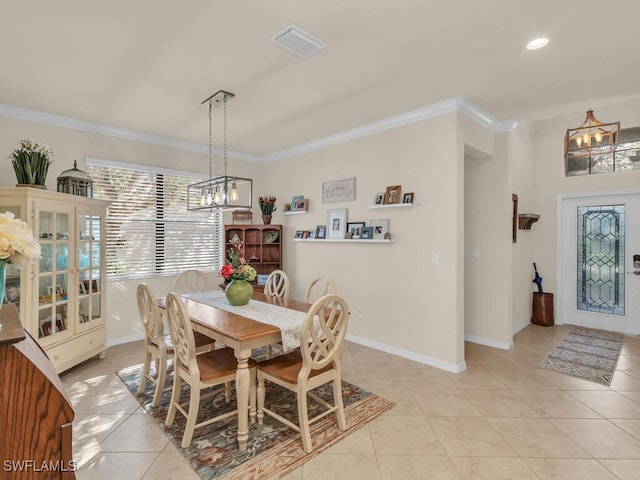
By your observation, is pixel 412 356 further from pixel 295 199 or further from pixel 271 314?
pixel 295 199

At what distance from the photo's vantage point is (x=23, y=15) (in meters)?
2.09

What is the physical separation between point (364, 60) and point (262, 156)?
3374 millimetres

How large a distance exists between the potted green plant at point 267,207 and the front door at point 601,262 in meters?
4.43

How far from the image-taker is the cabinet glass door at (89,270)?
11.6 ft

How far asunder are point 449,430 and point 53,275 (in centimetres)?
375

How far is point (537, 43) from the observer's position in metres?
2.40

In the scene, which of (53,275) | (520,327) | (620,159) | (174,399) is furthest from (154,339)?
(620,159)

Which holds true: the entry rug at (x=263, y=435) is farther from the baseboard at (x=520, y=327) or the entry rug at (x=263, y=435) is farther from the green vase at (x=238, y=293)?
the baseboard at (x=520, y=327)

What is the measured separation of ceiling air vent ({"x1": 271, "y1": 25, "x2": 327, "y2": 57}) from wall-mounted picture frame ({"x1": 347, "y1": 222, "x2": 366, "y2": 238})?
2215 millimetres

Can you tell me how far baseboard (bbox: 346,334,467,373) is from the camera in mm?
3477

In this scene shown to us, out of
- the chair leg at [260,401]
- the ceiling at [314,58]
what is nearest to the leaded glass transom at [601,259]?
the ceiling at [314,58]

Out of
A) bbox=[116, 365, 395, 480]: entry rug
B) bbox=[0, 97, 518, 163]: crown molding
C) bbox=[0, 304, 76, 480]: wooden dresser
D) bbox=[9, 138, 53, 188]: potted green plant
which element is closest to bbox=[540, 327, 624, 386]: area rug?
bbox=[116, 365, 395, 480]: entry rug

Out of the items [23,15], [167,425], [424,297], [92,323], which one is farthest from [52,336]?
[424,297]

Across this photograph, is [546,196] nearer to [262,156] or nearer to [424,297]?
[424,297]
